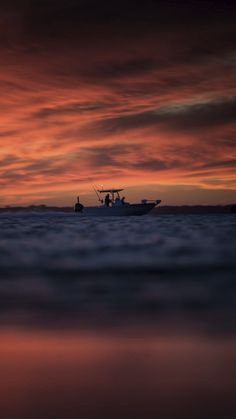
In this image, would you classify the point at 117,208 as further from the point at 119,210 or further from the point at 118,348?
the point at 118,348

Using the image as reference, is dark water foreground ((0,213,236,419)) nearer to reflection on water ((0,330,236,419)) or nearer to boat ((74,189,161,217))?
reflection on water ((0,330,236,419))

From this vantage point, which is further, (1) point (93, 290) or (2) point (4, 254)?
(2) point (4, 254)

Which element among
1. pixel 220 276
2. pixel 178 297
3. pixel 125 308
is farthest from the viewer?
pixel 220 276

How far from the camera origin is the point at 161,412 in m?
3.03

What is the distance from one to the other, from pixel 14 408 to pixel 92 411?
0.47m

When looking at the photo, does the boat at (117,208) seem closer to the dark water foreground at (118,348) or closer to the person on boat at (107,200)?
the person on boat at (107,200)

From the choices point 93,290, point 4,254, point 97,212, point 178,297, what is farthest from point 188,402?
point 97,212

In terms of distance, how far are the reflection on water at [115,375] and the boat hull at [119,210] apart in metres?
133

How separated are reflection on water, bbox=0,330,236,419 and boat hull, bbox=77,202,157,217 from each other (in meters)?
133

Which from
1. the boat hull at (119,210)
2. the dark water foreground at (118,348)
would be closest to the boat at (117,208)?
the boat hull at (119,210)

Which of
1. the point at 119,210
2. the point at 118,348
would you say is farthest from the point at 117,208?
the point at 118,348

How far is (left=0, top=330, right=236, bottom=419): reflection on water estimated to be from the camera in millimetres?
3061

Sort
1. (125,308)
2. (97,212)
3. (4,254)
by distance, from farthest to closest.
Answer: (97,212) < (4,254) < (125,308)

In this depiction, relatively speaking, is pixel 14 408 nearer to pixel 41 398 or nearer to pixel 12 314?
pixel 41 398
